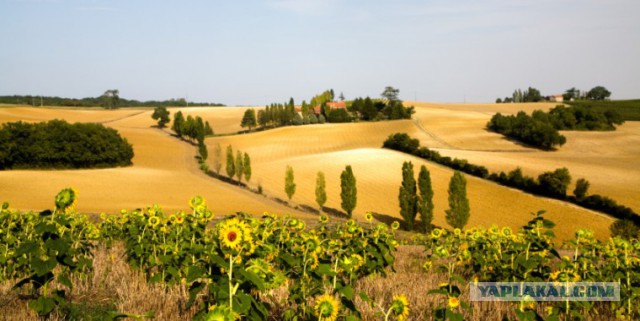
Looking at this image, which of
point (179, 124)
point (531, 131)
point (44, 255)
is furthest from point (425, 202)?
point (179, 124)

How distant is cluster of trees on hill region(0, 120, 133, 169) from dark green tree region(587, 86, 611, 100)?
15721cm

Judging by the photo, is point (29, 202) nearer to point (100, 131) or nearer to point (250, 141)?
point (100, 131)

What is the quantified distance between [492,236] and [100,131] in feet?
207

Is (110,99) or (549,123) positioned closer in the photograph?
(549,123)

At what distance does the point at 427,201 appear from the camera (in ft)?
121

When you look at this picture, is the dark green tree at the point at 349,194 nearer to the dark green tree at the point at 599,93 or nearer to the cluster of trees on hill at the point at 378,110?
the cluster of trees on hill at the point at 378,110

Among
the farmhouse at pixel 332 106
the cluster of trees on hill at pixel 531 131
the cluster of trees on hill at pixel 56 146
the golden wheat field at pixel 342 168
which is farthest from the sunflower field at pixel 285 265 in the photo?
the farmhouse at pixel 332 106

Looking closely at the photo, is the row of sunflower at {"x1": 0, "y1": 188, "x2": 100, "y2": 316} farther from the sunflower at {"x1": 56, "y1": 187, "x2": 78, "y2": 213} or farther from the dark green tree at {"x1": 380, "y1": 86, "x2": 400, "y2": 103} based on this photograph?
the dark green tree at {"x1": 380, "y1": 86, "x2": 400, "y2": 103}

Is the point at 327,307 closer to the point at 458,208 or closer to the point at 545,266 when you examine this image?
the point at 545,266

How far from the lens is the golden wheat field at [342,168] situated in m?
38.9

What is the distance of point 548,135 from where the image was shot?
72.8 metres

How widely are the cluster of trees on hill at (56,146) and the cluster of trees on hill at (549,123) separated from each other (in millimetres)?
61809

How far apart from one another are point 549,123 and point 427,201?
5093cm

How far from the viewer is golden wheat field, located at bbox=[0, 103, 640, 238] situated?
1533 inches
